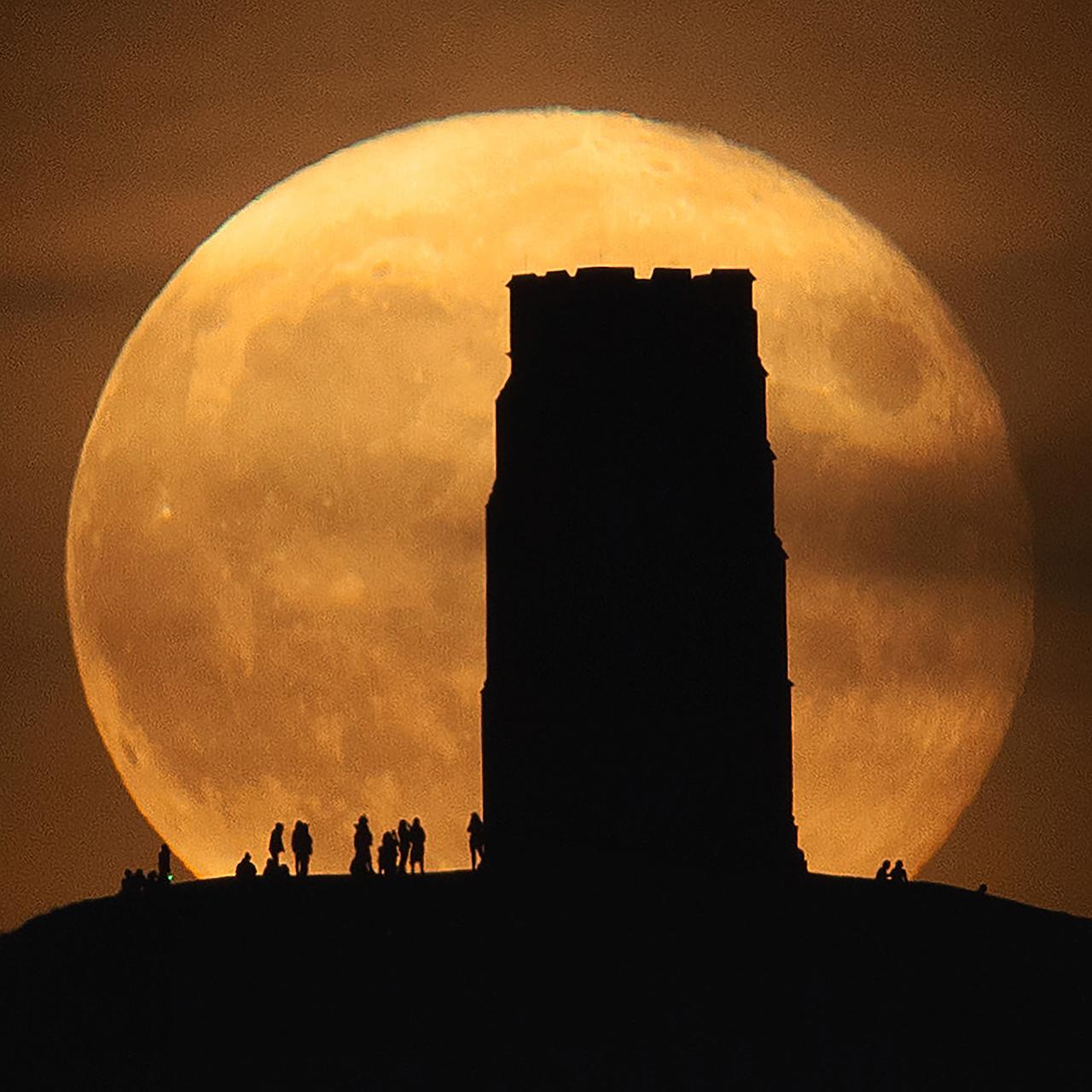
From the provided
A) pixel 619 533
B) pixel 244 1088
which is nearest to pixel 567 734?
pixel 619 533

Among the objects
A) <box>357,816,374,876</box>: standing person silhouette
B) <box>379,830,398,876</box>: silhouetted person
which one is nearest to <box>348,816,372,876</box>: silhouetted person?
<box>357,816,374,876</box>: standing person silhouette

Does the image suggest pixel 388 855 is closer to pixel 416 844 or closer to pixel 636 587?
pixel 416 844

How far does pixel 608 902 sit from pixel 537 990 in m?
4.17

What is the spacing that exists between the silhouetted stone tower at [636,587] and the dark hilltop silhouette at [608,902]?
0.07 meters

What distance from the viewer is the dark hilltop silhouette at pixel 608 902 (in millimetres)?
73688

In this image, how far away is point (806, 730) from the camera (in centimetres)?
9662

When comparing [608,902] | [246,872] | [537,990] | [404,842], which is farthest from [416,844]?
[537,990]

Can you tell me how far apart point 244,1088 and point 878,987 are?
40.7 ft

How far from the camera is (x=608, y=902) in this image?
78.8 metres

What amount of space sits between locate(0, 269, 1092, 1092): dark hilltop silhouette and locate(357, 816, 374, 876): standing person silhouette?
0.09 metres

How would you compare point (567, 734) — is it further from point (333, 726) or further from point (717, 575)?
point (333, 726)

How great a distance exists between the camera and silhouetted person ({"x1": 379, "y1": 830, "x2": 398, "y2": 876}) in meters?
80.5

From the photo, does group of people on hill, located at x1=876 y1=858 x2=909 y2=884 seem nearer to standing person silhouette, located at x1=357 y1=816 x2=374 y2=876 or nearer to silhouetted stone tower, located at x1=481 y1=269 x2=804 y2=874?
silhouetted stone tower, located at x1=481 y1=269 x2=804 y2=874

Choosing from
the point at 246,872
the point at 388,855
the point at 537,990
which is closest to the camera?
the point at 537,990
